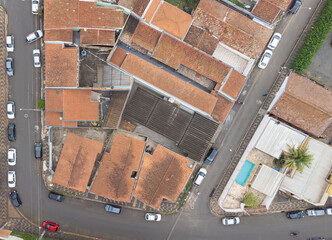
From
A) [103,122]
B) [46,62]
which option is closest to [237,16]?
[103,122]

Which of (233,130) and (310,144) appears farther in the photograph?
(233,130)

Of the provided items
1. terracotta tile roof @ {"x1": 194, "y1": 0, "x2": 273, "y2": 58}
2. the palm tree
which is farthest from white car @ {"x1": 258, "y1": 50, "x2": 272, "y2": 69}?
the palm tree

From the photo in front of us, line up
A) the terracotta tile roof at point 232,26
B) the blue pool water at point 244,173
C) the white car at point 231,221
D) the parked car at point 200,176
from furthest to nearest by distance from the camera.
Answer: the white car at point 231,221, the parked car at point 200,176, the blue pool water at point 244,173, the terracotta tile roof at point 232,26

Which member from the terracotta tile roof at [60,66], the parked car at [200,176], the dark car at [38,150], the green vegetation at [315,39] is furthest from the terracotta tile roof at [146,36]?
the green vegetation at [315,39]

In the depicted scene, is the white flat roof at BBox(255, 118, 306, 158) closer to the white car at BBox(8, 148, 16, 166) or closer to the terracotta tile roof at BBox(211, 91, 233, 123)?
the terracotta tile roof at BBox(211, 91, 233, 123)

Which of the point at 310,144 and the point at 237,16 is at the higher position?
the point at 237,16

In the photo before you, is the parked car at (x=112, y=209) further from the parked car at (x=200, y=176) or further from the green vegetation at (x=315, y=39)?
the green vegetation at (x=315, y=39)

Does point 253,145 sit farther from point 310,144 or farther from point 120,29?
point 120,29
